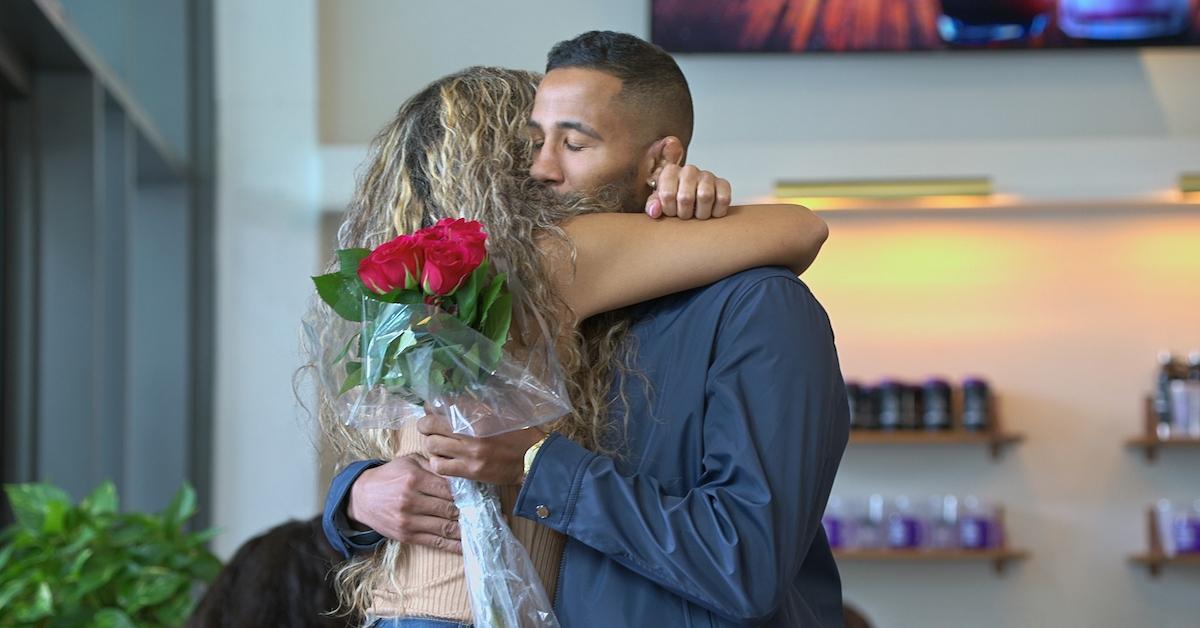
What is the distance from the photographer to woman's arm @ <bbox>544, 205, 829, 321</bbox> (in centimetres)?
151

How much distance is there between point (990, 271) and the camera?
21.6 feet

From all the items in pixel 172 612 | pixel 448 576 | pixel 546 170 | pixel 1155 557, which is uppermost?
pixel 546 170

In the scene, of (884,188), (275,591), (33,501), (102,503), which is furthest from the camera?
(884,188)

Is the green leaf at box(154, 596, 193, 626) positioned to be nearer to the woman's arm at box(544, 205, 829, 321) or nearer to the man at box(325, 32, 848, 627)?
the man at box(325, 32, 848, 627)

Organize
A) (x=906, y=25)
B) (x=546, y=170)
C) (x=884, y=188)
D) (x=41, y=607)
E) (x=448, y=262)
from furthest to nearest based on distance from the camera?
1. (x=906, y=25)
2. (x=884, y=188)
3. (x=41, y=607)
4. (x=546, y=170)
5. (x=448, y=262)

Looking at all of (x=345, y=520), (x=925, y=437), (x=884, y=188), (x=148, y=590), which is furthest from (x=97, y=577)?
(x=925, y=437)

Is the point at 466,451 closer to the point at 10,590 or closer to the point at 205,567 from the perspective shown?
the point at 10,590

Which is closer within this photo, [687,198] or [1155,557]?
[687,198]

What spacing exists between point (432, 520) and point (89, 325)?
3.14 metres

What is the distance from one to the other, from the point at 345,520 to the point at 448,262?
407 mm

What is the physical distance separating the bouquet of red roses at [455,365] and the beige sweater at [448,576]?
0.03 meters

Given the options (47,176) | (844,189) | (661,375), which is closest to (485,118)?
(661,375)

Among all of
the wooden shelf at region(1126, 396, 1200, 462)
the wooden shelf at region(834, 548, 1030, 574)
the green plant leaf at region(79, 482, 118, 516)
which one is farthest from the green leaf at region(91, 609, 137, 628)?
the wooden shelf at region(1126, 396, 1200, 462)

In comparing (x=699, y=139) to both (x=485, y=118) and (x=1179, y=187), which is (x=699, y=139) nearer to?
(x=1179, y=187)
